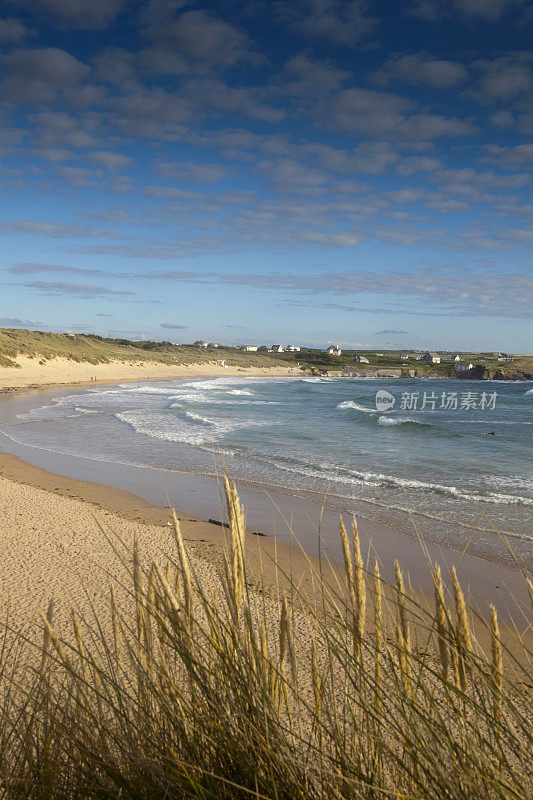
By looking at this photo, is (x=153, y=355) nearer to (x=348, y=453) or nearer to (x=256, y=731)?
(x=348, y=453)

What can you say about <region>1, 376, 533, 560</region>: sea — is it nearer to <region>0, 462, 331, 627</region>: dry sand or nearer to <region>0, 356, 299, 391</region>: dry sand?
<region>0, 462, 331, 627</region>: dry sand

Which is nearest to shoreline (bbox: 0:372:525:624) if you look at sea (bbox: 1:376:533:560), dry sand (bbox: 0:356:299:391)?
sea (bbox: 1:376:533:560)

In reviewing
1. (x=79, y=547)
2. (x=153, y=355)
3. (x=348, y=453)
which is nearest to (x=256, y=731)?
(x=79, y=547)

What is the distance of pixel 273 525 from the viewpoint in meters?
5.57

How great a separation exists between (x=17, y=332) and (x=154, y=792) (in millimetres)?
75613

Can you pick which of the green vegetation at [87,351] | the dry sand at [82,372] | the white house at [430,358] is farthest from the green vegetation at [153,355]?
the white house at [430,358]

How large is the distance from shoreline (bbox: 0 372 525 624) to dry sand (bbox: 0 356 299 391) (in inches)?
1249

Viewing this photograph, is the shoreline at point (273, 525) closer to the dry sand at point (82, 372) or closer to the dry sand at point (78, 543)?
the dry sand at point (78, 543)

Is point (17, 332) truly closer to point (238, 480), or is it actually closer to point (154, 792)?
point (238, 480)

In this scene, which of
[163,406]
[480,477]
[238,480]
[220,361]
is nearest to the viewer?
[238,480]

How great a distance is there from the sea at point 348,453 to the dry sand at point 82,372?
16.7 meters

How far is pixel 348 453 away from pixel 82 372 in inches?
1811

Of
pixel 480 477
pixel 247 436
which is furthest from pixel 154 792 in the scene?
pixel 247 436

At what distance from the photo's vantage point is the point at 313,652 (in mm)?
1729
